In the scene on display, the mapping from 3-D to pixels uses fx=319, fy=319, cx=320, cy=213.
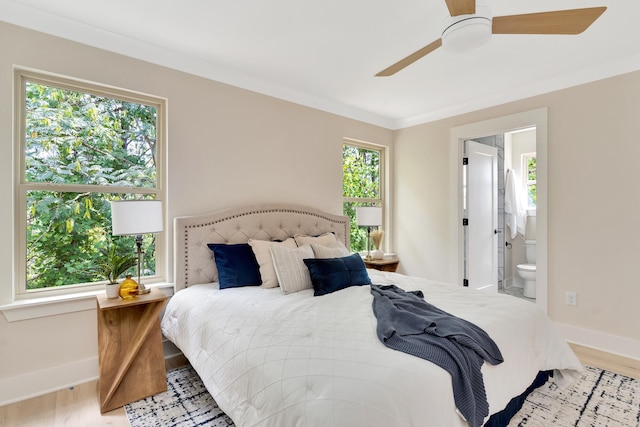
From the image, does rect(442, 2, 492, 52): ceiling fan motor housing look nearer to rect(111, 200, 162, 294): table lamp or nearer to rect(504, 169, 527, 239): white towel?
rect(111, 200, 162, 294): table lamp

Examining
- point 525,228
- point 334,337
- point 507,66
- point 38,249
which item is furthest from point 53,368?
point 525,228

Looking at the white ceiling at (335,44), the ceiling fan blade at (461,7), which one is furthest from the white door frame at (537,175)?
the ceiling fan blade at (461,7)

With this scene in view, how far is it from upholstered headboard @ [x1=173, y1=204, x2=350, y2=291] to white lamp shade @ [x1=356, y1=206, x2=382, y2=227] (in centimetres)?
40

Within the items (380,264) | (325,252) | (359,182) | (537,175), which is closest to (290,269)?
(325,252)

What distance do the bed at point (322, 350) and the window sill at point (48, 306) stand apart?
55cm

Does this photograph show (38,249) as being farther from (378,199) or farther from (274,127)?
(378,199)

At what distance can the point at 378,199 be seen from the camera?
183 inches

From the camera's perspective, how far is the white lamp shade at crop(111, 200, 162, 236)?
2.11m

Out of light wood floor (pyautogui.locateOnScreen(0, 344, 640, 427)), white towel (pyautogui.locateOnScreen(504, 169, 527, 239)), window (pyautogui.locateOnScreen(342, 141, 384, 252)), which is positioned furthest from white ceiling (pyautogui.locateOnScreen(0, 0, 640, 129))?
light wood floor (pyautogui.locateOnScreen(0, 344, 640, 427))

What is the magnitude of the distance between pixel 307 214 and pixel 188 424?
7.10ft

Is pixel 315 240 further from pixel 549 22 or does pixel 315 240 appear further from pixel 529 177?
pixel 529 177

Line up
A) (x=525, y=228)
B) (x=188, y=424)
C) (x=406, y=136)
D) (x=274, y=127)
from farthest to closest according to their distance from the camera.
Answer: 1. (x=525, y=228)
2. (x=406, y=136)
3. (x=274, y=127)
4. (x=188, y=424)

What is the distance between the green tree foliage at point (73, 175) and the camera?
2.26 m

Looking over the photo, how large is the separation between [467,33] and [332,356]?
67.0 inches
